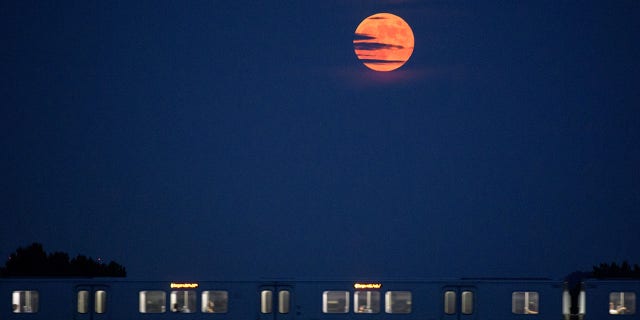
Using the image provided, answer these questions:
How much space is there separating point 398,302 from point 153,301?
970 centimetres

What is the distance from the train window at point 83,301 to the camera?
33469 millimetres

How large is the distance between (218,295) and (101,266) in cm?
6074

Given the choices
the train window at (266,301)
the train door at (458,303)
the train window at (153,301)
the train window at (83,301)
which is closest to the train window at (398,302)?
the train door at (458,303)

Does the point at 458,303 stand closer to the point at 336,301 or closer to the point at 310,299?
the point at 336,301

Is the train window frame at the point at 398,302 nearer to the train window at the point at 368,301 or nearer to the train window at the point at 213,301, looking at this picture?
the train window at the point at 368,301

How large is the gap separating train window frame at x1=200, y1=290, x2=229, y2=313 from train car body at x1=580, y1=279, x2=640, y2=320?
1429 cm

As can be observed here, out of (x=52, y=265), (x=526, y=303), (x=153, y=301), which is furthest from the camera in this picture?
(x=52, y=265)

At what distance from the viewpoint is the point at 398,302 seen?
33.6m

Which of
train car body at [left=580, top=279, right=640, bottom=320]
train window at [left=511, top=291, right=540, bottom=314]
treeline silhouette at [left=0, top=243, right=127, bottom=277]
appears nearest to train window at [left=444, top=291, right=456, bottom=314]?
train window at [left=511, top=291, right=540, bottom=314]

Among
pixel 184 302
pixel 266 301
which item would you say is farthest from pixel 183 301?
pixel 266 301

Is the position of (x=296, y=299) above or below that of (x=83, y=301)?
above

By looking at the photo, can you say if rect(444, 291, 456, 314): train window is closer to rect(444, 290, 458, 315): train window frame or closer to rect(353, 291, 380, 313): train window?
rect(444, 290, 458, 315): train window frame

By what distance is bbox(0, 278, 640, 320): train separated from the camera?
33.3 meters

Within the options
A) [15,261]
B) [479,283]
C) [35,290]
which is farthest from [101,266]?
[479,283]
